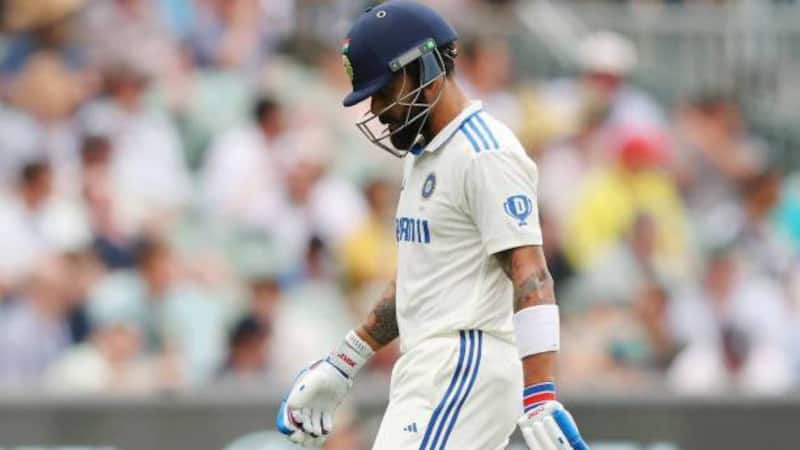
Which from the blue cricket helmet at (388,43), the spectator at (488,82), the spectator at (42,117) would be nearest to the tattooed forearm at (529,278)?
the blue cricket helmet at (388,43)

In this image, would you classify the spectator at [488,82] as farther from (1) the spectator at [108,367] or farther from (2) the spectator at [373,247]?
(1) the spectator at [108,367]

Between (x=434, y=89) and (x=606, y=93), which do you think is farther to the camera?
(x=606, y=93)

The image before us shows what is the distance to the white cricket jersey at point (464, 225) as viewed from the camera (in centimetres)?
634

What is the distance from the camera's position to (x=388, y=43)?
21.2 ft

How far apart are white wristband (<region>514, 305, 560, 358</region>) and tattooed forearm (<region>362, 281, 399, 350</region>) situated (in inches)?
34.1

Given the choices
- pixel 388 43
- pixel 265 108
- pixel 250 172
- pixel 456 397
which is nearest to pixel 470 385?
pixel 456 397

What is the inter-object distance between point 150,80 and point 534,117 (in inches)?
112

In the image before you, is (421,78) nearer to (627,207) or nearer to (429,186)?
(429,186)

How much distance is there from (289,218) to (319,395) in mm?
5799

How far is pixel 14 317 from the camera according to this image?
1143 centimetres

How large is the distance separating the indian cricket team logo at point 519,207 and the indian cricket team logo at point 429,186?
0.35 meters

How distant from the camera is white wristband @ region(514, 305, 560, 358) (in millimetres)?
6191

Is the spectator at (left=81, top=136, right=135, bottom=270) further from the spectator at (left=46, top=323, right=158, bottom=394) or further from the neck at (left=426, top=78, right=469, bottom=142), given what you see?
the neck at (left=426, top=78, right=469, bottom=142)

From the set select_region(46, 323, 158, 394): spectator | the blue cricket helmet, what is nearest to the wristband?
the blue cricket helmet
